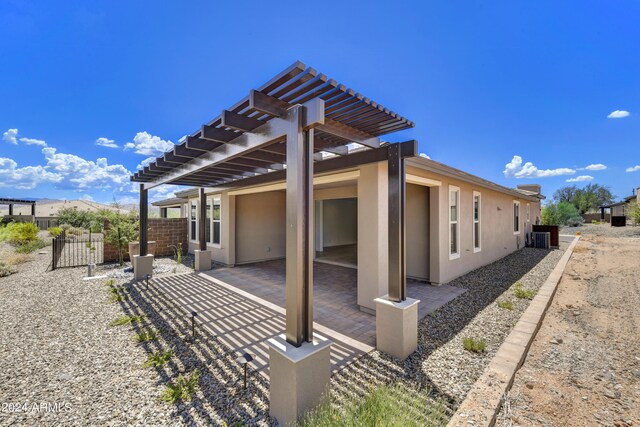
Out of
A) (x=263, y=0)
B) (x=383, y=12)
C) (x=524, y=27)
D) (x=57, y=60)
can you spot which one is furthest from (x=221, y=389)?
(x=57, y=60)

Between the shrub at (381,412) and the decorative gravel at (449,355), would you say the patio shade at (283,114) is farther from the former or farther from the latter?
the decorative gravel at (449,355)

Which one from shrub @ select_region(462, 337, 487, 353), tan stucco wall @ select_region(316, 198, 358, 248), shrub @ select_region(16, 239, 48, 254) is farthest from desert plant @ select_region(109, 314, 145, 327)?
shrub @ select_region(16, 239, 48, 254)

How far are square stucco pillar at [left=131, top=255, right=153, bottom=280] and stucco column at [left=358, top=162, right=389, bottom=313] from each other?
22.0 feet

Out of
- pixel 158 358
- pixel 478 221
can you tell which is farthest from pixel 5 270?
pixel 478 221

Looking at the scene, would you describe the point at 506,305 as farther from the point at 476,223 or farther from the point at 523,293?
the point at 476,223

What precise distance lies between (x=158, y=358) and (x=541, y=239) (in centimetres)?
1844

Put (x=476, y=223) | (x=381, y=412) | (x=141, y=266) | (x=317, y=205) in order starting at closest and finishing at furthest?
(x=381, y=412)
(x=141, y=266)
(x=476, y=223)
(x=317, y=205)

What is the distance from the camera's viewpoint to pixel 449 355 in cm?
354

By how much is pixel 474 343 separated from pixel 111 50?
12.9 m

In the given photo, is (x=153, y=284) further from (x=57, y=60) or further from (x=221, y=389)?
(x=57, y=60)

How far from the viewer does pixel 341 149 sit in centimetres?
481

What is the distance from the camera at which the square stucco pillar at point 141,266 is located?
25.3ft

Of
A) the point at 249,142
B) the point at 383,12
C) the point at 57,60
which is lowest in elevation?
the point at 249,142

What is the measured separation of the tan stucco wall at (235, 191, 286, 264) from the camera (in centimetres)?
1006
